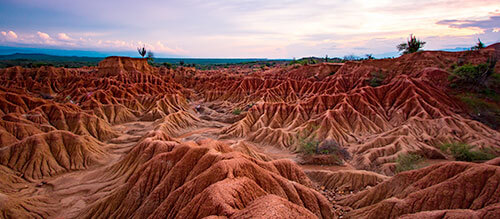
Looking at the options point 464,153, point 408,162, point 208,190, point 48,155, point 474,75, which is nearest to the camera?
point 208,190

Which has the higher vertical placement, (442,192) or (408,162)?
(442,192)

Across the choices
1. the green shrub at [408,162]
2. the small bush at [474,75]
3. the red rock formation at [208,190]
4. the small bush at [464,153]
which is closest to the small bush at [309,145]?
the green shrub at [408,162]

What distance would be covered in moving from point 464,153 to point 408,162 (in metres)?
9.08

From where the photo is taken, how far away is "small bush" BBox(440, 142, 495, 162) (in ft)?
111

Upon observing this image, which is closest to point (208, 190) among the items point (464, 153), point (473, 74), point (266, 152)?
point (266, 152)

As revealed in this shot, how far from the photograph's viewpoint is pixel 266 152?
44.9 meters

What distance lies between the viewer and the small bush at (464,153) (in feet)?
111

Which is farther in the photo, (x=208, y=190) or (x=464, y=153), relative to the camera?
(x=464, y=153)

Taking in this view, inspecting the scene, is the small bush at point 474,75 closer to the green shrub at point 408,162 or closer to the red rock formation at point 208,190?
the green shrub at point 408,162

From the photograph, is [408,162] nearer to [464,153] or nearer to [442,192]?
[464,153]

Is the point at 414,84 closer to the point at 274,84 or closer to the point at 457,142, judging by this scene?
the point at 457,142

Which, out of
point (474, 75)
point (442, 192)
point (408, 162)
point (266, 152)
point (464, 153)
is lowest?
point (266, 152)

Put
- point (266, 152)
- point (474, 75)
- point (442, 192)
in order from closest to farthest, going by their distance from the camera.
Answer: point (442, 192) < point (266, 152) < point (474, 75)

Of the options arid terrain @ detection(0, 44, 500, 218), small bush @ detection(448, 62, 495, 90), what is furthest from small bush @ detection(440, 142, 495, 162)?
small bush @ detection(448, 62, 495, 90)
